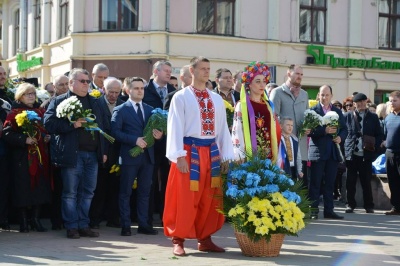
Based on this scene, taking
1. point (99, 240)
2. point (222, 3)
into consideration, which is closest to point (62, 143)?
point (99, 240)

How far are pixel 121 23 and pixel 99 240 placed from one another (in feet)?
63.5

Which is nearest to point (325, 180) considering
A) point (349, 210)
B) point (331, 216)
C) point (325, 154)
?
point (325, 154)

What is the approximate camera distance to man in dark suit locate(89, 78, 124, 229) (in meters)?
11.6

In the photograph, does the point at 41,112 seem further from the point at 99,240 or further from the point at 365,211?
the point at 365,211

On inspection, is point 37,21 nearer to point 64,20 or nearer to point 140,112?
point 64,20

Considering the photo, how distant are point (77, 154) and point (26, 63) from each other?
2579cm

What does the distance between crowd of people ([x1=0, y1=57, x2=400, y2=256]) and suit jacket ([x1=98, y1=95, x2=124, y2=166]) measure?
2 cm

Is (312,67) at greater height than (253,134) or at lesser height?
greater

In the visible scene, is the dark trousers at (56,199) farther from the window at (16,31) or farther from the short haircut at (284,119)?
the window at (16,31)

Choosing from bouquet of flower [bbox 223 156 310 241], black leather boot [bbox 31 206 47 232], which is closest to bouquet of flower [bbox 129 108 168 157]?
black leather boot [bbox 31 206 47 232]

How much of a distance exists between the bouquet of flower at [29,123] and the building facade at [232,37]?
17358 mm

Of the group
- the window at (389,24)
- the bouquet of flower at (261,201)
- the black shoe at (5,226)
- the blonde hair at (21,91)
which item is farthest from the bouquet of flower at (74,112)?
the window at (389,24)

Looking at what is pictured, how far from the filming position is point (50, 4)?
107 ft

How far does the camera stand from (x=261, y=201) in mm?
9023
